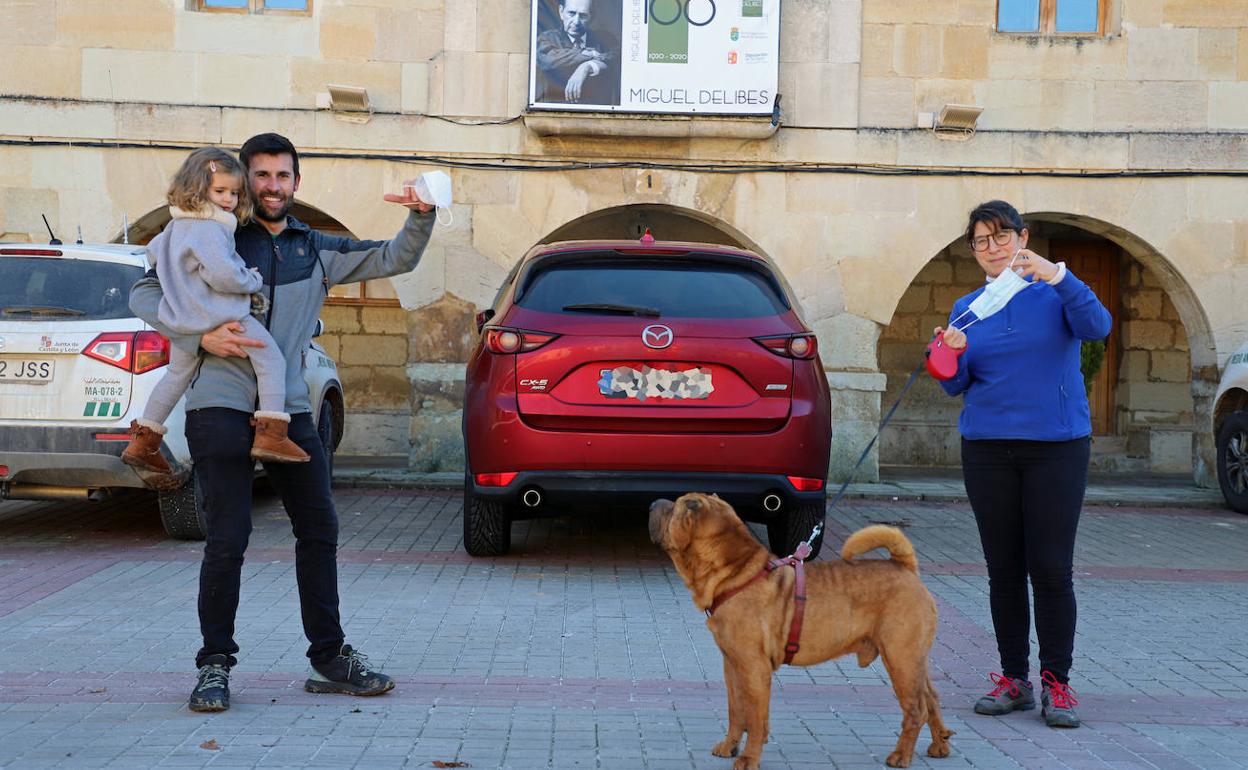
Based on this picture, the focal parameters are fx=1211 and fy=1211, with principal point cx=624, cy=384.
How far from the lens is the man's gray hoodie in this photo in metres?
4.24

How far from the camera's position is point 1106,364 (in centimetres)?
1413

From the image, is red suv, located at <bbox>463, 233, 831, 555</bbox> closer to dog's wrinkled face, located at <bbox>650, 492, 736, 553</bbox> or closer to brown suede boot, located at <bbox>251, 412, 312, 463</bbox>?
brown suede boot, located at <bbox>251, 412, 312, 463</bbox>

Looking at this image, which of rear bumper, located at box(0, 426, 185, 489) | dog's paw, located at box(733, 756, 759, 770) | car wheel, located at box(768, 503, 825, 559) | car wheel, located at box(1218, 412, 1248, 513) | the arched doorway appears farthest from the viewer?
the arched doorway

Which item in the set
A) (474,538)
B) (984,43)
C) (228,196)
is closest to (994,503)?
(228,196)

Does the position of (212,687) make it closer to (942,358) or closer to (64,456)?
(942,358)

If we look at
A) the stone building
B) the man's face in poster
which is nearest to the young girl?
the stone building

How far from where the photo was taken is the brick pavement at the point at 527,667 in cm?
382

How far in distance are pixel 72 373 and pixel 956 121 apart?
26.5 ft

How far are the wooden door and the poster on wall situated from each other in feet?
16.0

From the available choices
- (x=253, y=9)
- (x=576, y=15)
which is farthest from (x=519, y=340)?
(x=253, y=9)

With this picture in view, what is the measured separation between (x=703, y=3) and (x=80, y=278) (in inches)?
247

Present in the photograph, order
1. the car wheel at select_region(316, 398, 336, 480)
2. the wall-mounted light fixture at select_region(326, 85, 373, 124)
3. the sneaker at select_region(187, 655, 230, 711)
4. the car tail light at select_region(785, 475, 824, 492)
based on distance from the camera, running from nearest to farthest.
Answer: the sneaker at select_region(187, 655, 230, 711)
the car tail light at select_region(785, 475, 824, 492)
the car wheel at select_region(316, 398, 336, 480)
the wall-mounted light fixture at select_region(326, 85, 373, 124)

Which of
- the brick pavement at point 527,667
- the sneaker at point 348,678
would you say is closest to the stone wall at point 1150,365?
the brick pavement at point 527,667

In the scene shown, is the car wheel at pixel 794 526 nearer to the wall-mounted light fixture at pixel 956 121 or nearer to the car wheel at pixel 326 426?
the car wheel at pixel 326 426
